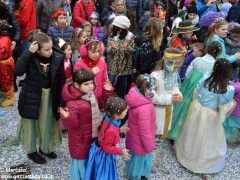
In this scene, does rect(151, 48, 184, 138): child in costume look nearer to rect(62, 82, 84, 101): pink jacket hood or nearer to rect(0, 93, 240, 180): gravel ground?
rect(0, 93, 240, 180): gravel ground

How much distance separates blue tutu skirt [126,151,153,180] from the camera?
3.96m

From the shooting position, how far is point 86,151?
12.0 ft

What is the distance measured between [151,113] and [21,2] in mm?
4032

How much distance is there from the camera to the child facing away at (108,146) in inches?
132

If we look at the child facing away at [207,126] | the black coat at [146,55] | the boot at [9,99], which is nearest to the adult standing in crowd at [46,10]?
the boot at [9,99]

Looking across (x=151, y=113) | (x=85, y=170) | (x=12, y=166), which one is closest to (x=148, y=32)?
(x=151, y=113)

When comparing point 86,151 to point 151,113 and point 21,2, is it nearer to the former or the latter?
point 151,113

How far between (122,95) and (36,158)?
2083 mm

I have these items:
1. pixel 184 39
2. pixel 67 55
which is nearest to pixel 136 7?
pixel 184 39

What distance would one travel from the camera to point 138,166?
3.99 m

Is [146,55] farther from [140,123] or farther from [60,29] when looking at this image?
[60,29]

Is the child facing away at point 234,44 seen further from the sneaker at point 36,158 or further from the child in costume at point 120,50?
the sneaker at point 36,158

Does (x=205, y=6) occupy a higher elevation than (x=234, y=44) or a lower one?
higher

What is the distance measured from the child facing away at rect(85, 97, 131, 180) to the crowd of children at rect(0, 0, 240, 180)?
0.4 inches
